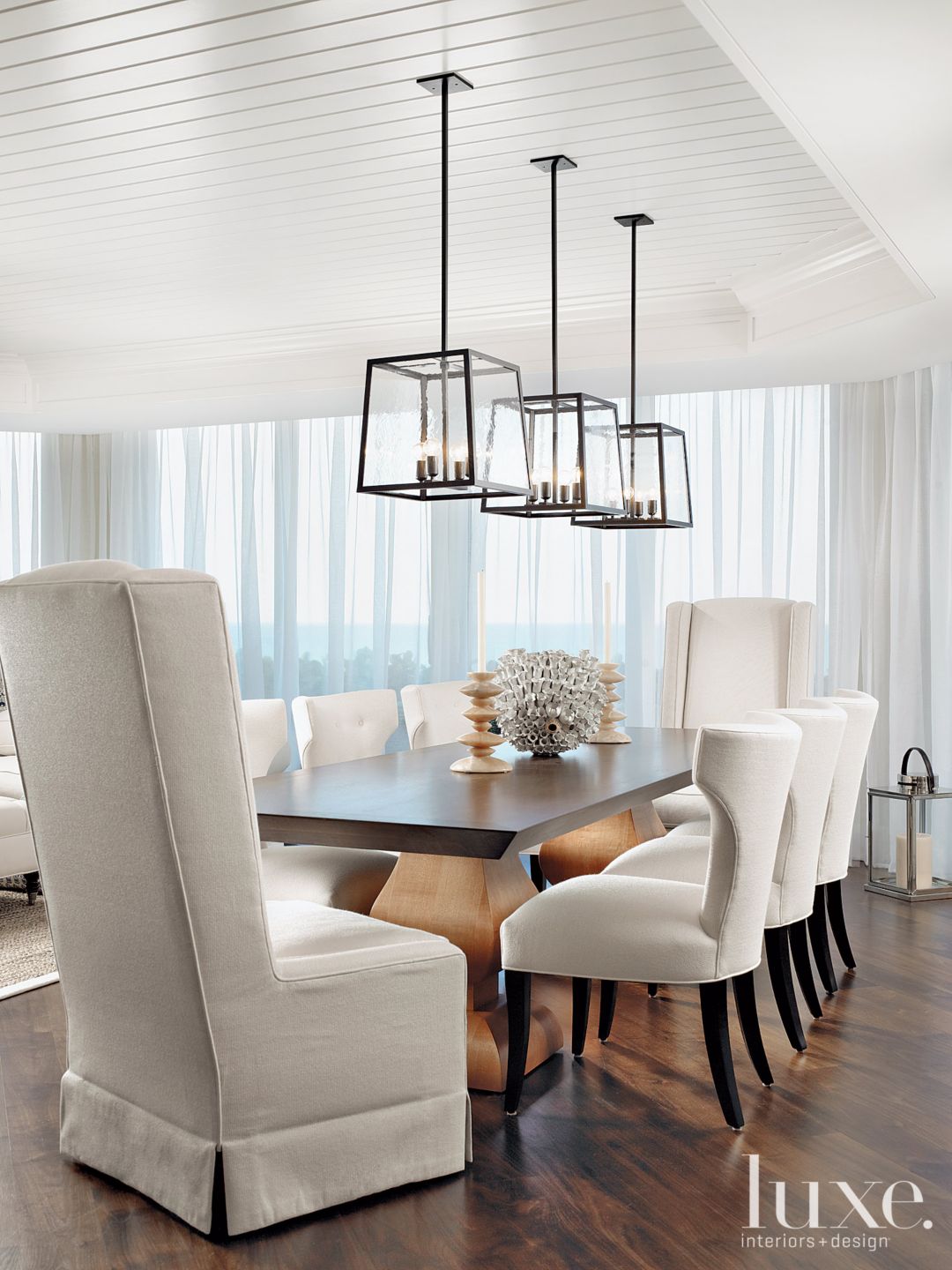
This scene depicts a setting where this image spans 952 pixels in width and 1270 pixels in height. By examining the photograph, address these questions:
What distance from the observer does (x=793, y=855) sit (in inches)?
120

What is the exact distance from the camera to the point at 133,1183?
2.31 metres

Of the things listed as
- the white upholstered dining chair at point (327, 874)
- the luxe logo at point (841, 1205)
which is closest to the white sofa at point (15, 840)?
the white upholstered dining chair at point (327, 874)

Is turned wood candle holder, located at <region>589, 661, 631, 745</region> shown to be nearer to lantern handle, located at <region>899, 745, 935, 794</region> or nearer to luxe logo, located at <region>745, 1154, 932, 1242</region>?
lantern handle, located at <region>899, 745, 935, 794</region>

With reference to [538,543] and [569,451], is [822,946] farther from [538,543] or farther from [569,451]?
[538,543]

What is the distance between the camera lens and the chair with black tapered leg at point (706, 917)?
2.55m

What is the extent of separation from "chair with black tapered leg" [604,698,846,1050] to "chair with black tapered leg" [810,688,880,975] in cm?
23

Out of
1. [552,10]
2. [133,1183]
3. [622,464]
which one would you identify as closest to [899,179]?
[552,10]

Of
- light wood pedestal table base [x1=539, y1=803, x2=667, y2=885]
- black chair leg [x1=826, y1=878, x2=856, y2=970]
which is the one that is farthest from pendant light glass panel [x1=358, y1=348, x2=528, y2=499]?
black chair leg [x1=826, y1=878, x2=856, y2=970]

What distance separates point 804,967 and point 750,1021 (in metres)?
0.73

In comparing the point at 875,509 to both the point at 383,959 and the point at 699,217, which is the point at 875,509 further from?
the point at 383,959

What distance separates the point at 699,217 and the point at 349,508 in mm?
3541

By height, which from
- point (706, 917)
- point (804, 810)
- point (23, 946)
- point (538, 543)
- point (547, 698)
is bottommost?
point (23, 946)

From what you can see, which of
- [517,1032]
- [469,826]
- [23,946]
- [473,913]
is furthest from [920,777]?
[23,946]

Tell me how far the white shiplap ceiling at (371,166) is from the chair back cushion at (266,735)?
64.8 inches
